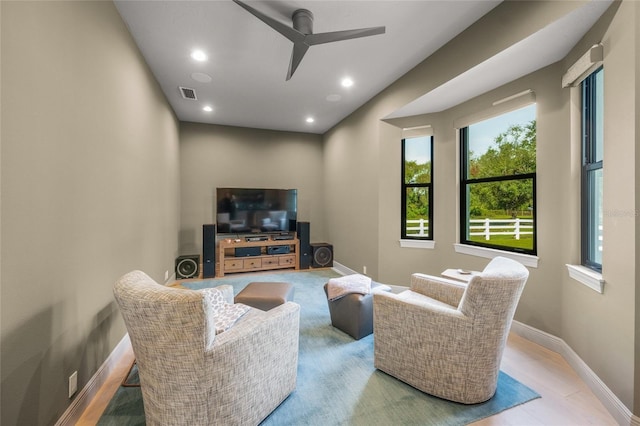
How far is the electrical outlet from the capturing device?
1563 mm

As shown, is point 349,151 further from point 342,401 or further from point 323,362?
point 342,401

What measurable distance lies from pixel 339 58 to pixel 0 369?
3.46 meters

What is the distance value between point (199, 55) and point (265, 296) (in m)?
2.76

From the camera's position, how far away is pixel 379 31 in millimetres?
2201

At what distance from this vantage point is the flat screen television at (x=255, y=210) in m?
5.09

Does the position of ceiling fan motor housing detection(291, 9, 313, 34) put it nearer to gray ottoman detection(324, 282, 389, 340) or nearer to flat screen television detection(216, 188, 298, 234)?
gray ottoman detection(324, 282, 389, 340)

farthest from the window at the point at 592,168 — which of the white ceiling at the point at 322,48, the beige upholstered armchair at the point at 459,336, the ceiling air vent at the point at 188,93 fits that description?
the ceiling air vent at the point at 188,93

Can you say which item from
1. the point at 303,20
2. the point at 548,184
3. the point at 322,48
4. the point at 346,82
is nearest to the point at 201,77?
the point at 322,48

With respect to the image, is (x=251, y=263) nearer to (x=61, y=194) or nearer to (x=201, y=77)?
(x=201, y=77)

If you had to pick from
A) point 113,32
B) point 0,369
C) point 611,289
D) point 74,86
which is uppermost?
point 113,32

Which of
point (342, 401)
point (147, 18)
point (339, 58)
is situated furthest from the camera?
point (339, 58)

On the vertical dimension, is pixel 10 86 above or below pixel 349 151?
below

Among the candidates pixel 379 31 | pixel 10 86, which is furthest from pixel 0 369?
pixel 379 31

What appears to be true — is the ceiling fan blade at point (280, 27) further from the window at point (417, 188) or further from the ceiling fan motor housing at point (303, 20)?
the window at point (417, 188)
